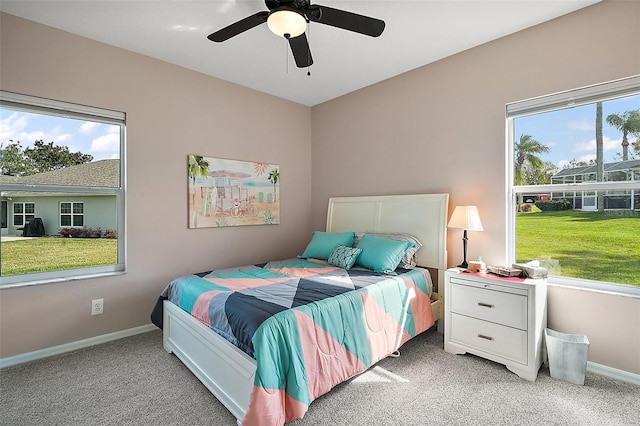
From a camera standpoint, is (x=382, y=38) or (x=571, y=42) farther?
(x=382, y=38)

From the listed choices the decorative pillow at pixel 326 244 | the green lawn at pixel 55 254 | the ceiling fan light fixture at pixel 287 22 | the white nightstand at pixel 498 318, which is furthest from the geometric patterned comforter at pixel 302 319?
the ceiling fan light fixture at pixel 287 22

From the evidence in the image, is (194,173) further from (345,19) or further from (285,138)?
(345,19)

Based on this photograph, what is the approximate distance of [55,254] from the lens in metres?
2.79

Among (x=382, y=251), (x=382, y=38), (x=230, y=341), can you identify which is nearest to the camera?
(x=230, y=341)

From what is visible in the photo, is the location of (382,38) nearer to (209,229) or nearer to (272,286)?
(272,286)

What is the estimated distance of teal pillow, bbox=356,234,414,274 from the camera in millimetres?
2875

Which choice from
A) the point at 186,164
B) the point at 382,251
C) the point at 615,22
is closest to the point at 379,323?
the point at 382,251

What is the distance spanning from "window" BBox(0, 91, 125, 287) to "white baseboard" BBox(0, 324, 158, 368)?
569 millimetres

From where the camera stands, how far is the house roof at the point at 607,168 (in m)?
2.30

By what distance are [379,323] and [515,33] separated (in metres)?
2.68

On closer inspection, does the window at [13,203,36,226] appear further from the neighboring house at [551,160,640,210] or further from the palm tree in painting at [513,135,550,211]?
the neighboring house at [551,160,640,210]

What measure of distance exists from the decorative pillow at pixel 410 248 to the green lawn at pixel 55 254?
8.05 ft

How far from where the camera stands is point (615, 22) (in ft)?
7.43

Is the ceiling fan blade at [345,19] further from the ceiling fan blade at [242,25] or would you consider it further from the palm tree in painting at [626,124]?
the palm tree in painting at [626,124]
